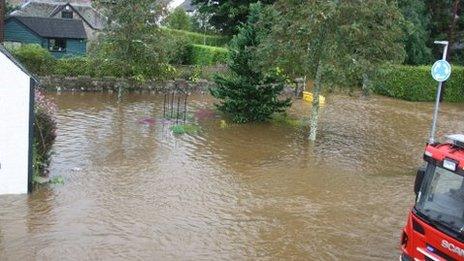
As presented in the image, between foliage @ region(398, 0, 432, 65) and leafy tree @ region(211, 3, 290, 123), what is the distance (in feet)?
57.5

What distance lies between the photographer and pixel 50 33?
1677 inches

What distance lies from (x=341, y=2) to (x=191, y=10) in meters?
48.0

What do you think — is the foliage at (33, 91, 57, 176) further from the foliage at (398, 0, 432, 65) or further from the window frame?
the window frame

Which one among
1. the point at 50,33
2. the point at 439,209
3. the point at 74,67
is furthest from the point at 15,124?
the point at 50,33

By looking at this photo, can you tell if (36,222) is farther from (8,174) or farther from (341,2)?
(341,2)

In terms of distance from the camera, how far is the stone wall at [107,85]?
94.4ft

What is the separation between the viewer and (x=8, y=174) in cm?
1213

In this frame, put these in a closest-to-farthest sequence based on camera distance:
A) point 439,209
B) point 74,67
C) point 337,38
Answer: point 439,209 → point 337,38 → point 74,67

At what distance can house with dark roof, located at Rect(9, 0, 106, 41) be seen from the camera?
4834 centimetres

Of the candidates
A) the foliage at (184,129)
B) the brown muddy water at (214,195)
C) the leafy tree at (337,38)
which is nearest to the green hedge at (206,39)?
the brown muddy water at (214,195)

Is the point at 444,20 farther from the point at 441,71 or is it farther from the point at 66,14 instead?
the point at 66,14

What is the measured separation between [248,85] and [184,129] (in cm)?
333

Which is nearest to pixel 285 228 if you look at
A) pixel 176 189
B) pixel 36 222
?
pixel 176 189

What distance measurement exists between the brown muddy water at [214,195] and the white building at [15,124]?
1.79ft
